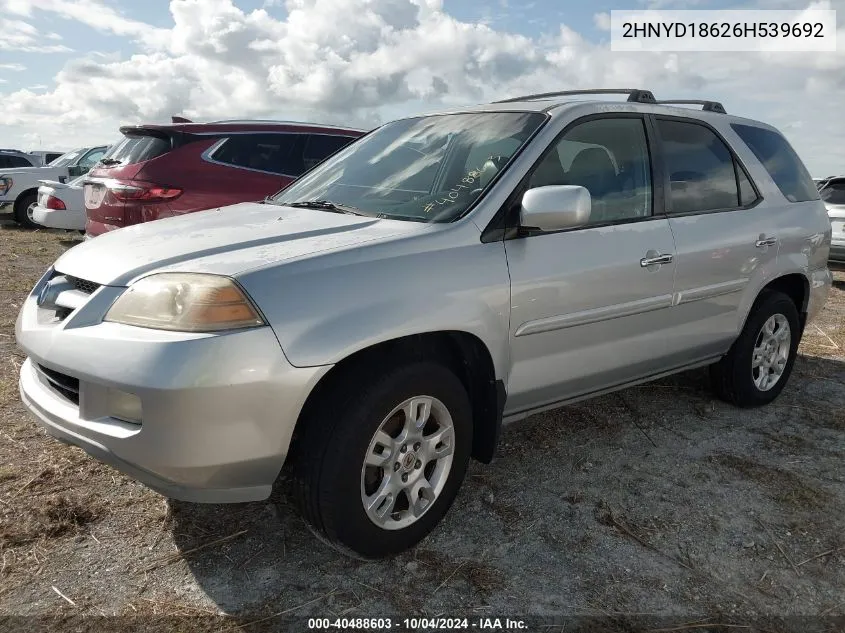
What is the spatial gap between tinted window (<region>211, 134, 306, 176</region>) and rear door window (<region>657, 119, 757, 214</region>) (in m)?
3.83

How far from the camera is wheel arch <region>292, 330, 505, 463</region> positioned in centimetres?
239

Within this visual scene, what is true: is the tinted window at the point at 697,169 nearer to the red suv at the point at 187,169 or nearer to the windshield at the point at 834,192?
the red suv at the point at 187,169

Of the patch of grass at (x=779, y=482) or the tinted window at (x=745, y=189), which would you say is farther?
the tinted window at (x=745, y=189)

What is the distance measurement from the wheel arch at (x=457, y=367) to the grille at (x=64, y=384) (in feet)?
Result: 2.45

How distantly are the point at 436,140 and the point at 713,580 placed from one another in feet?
7.33

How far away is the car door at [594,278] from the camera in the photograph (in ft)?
9.46

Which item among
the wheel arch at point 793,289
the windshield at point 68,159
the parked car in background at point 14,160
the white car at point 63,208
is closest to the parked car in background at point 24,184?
the windshield at point 68,159

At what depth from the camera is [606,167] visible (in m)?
3.34

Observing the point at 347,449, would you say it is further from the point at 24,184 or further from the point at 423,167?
the point at 24,184

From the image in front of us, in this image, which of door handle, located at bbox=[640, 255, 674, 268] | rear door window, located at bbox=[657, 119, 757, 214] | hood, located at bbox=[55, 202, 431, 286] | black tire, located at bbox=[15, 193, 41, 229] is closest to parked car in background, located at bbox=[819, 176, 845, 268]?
rear door window, located at bbox=[657, 119, 757, 214]

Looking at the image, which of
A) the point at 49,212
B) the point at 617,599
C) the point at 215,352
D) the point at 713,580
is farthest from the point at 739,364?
the point at 49,212

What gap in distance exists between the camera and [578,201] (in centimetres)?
271

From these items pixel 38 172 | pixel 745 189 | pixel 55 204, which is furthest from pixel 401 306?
pixel 38 172

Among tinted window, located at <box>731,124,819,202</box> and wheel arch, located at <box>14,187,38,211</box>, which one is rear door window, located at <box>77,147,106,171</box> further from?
tinted window, located at <box>731,124,819,202</box>
